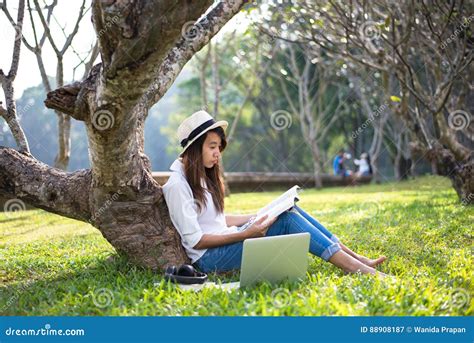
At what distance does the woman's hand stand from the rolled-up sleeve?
37 centimetres

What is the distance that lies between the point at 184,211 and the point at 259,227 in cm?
56

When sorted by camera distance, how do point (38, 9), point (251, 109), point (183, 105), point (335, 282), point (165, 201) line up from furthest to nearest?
point (183, 105) → point (251, 109) → point (38, 9) → point (165, 201) → point (335, 282)

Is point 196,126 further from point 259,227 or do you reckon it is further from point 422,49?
point 422,49

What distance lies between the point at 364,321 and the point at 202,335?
84 cm

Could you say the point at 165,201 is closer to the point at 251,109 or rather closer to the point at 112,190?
the point at 112,190

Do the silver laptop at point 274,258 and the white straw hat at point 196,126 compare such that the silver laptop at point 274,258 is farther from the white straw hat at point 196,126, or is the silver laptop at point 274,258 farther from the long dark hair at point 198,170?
the white straw hat at point 196,126

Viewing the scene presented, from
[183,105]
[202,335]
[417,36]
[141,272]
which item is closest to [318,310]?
[202,335]

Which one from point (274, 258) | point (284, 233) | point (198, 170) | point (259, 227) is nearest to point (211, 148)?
point (198, 170)

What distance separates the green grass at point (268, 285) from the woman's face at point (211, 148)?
33.9 inches

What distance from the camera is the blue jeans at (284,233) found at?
3867mm

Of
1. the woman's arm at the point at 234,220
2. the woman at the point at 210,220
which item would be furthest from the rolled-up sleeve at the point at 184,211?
the woman's arm at the point at 234,220

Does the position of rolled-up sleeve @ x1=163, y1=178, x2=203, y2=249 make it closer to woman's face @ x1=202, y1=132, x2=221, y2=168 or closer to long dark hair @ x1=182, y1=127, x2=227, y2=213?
long dark hair @ x1=182, y1=127, x2=227, y2=213

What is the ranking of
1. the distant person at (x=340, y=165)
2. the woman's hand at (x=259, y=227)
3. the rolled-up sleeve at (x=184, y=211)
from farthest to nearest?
the distant person at (x=340, y=165)
the rolled-up sleeve at (x=184, y=211)
the woman's hand at (x=259, y=227)

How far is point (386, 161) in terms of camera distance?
34938mm
